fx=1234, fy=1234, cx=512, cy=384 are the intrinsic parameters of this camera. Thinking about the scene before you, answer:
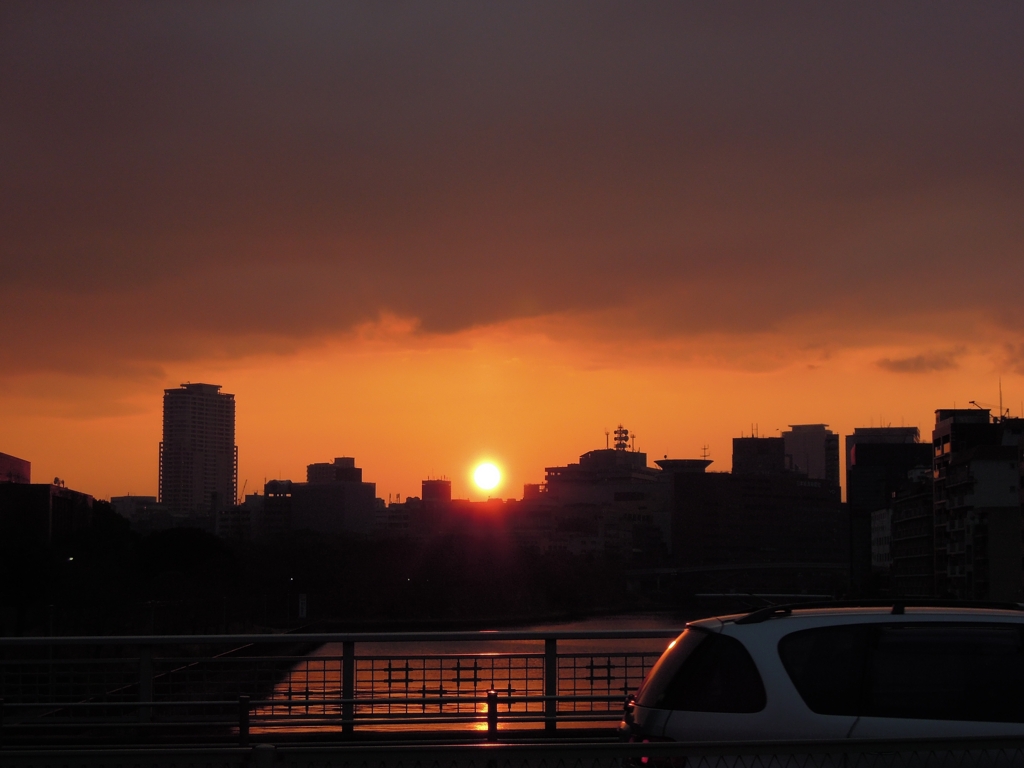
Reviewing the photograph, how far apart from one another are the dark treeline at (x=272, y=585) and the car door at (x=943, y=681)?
43.4 m

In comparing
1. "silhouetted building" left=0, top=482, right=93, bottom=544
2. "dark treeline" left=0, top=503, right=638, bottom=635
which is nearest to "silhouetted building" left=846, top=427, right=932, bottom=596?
"dark treeline" left=0, top=503, right=638, bottom=635

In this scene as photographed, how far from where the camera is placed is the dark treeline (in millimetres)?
58750

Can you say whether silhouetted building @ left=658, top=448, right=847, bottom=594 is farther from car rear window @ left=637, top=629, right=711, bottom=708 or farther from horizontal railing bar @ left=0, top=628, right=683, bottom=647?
car rear window @ left=637, top=629, right=711, bottom=708

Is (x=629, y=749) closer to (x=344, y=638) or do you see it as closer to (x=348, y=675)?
(x=344, y=638)

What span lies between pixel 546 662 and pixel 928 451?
170m

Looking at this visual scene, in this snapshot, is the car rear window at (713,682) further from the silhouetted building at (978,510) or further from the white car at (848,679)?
the silhouetted building at (978,510)

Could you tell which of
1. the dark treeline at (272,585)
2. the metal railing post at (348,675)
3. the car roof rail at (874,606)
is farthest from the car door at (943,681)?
the dark treeline at (272,585)

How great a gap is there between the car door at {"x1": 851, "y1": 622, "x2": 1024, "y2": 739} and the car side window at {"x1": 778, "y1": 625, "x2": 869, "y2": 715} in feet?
0.20

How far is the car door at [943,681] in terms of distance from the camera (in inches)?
259

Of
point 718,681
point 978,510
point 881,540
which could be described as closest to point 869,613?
point 718,681

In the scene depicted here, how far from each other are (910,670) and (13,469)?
99645mm

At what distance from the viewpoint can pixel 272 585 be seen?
2963 inches

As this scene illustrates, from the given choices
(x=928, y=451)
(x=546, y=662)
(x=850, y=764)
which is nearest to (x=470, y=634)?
(x=546, y=662)

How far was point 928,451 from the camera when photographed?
566 ft
